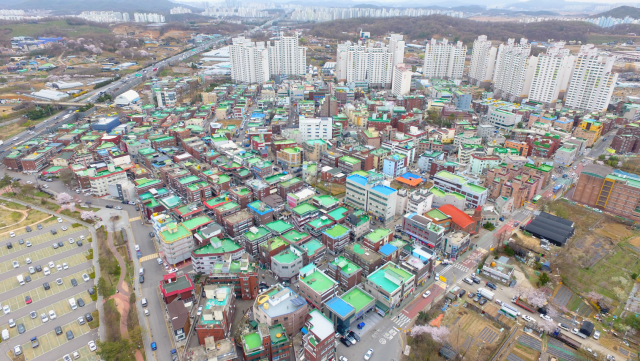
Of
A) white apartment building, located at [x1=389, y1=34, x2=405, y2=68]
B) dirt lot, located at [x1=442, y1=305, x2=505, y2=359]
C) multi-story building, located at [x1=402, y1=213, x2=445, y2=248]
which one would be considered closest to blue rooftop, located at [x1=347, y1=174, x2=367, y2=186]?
multi-story building, located at [x1=402, y1=213, x2=445, y2=248]

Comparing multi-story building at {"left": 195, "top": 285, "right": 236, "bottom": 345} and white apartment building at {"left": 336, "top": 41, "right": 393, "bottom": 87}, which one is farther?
white apartment building at {"left": 336, "top": 41, "right": 393, "bottom": 87}

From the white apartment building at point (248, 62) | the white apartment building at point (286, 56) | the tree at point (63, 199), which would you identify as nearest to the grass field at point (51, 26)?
the white apartment building at point (248, 62)

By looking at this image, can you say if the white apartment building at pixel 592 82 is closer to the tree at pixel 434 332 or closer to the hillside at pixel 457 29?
the tree at pixel 434 332

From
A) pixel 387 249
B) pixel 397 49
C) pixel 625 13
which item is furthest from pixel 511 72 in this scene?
pixel 625 13

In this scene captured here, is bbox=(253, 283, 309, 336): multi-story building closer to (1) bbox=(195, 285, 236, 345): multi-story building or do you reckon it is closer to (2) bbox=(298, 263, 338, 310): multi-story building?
(2) bbox=(298, 263, 338, 310): multi-story building

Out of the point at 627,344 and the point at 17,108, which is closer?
the point at 627,344

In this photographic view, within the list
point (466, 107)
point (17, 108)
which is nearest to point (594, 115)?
point (466, 107)

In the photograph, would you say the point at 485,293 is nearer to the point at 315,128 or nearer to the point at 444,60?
the point at 315,128

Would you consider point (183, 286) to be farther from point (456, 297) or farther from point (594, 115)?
point (594, 115)
